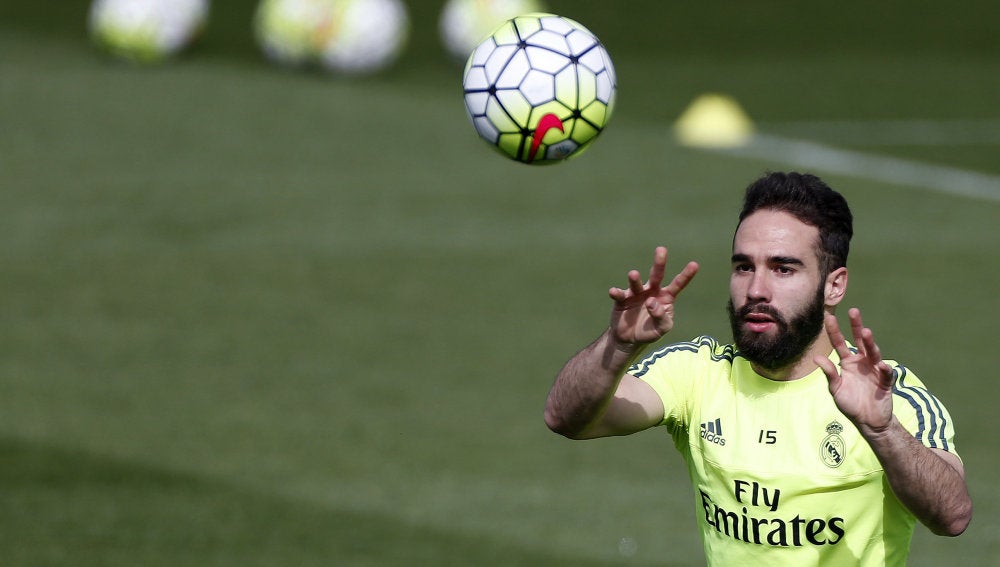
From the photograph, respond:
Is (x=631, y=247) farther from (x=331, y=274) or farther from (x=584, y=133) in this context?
(x=584, y=133)

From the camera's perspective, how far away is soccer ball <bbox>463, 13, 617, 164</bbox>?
6.64m

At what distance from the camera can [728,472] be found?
5406 mm

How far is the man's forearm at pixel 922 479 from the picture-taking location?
476 cm

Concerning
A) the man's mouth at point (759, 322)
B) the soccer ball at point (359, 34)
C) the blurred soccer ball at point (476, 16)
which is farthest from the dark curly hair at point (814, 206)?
the blurred soccer ball at point (476, 16)

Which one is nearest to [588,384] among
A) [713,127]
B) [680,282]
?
[680,282]

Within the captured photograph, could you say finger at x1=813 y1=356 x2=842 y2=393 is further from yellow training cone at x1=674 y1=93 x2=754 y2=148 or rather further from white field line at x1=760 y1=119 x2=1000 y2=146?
white field line at x1=760 y1=119 x2=1000 y2=146

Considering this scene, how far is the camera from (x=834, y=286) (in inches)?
208

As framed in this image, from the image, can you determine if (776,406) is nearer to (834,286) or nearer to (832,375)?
(834,286)

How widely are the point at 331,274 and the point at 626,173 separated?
4369mm

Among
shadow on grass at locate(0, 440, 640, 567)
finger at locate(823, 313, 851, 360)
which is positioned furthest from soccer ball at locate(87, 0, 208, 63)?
finger at locate(823, 313, 851, 360)

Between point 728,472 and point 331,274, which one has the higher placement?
point 728,472

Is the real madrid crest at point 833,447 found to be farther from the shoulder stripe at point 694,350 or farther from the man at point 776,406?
the shoulder stripe at point 694,350

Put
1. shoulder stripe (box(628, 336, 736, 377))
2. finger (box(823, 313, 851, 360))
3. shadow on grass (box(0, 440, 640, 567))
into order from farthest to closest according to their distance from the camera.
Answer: shadow on grass (box(0, 440, 640, 567)) → shoulder stripe (box(628, 336, 736, 377)) → finger (box(823, 313, 851, 360))

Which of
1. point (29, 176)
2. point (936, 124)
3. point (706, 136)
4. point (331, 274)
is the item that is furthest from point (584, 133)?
point (936, 124)
